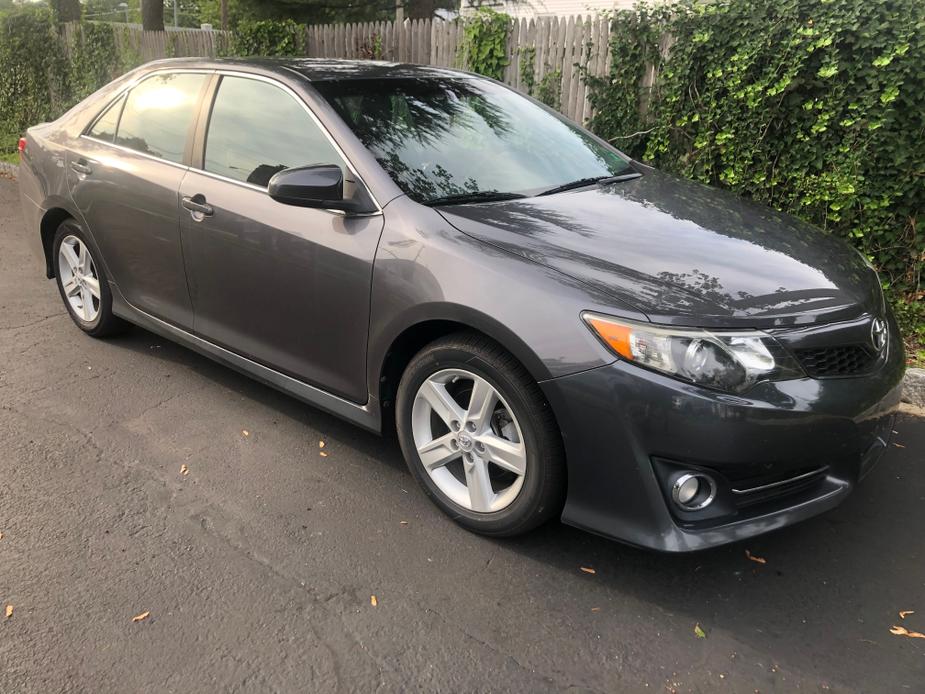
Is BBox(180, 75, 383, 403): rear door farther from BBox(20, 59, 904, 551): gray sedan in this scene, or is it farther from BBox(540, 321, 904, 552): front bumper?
BBox(540, 321, 904, 552): front bumper

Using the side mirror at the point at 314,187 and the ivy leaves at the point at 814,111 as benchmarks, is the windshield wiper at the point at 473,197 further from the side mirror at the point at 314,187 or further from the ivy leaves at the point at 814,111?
the ivy leaves at the point at 814,111

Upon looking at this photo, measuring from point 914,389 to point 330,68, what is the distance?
3.54 meters

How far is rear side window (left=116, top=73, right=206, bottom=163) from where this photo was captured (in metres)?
3.99

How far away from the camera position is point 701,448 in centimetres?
241

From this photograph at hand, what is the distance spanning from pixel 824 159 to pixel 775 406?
136 inches

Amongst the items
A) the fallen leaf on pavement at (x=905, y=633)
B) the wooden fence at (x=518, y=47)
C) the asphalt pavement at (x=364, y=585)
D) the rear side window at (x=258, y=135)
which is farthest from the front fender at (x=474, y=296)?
the wooden fence at (x=518, y=47)

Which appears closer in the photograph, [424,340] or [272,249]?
[424,340]

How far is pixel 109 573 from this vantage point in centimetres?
275

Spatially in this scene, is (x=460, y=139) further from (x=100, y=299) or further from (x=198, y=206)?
(x=100, y=299)

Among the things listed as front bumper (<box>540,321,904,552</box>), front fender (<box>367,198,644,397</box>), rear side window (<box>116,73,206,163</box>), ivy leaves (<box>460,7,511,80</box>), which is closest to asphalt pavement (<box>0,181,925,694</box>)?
front bumper (<box>540,321,904,552</box>)

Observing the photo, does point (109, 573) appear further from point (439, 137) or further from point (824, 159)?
point (824, 159)

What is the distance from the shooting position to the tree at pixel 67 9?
50.6 feet

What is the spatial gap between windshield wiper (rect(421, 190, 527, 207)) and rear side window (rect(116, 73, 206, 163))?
1.59 m

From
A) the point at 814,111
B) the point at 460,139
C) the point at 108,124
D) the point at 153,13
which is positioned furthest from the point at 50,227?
the point at 153,13
